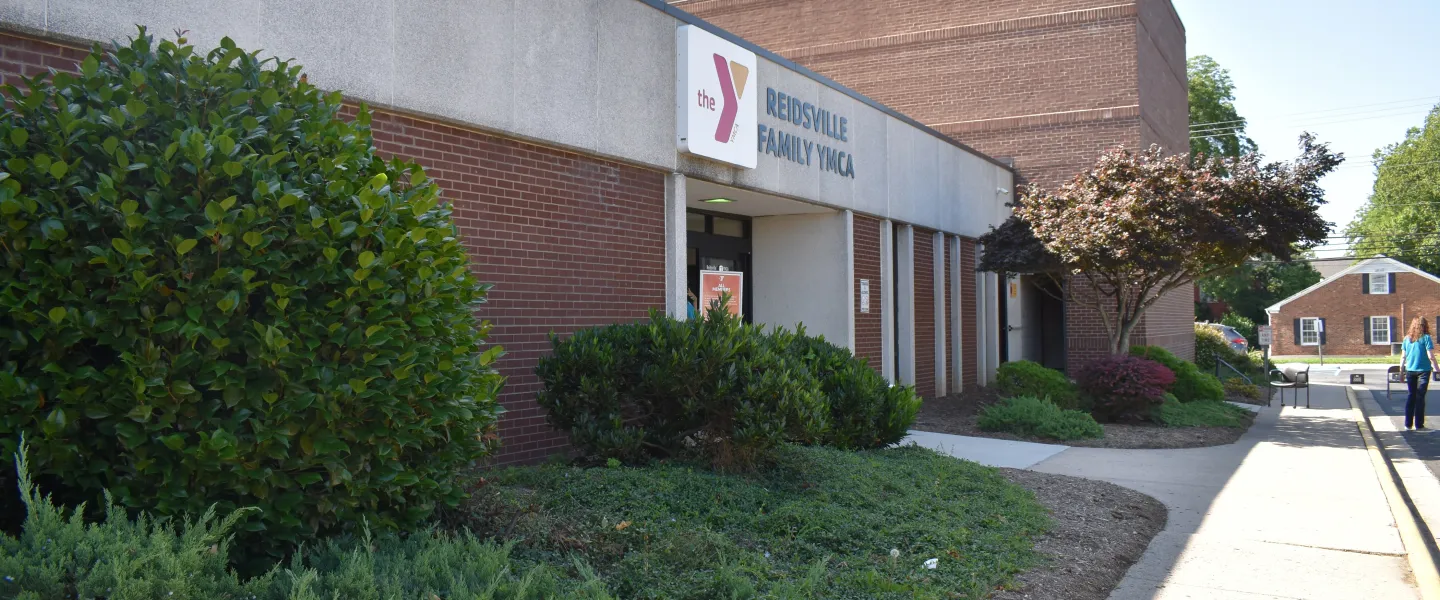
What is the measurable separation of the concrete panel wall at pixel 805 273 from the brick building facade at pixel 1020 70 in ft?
25.1

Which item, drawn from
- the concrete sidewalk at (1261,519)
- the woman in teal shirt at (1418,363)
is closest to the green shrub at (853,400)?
the concrete sidewalk at (1261,519)

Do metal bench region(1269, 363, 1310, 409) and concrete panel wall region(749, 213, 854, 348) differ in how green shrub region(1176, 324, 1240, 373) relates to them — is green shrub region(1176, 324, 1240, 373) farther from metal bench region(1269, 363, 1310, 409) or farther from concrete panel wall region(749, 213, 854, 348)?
concrete panel wall region(749, 213, 854, 348)

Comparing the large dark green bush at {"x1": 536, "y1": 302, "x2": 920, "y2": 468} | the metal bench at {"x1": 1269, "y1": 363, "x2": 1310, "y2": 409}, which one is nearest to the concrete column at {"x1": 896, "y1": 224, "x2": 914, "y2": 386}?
the metal bench at {"x1": 1269, "y1": 363, "x2": 1310, "y2": 409}

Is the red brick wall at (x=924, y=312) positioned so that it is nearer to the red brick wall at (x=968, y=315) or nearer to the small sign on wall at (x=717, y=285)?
the red brick wall at (x=968, y=315)

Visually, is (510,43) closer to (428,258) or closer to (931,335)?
(428,258)

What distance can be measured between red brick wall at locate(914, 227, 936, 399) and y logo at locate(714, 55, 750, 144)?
20.3ft

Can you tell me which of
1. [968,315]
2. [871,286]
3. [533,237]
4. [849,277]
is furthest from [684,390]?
[968,315]

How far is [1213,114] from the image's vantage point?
39938 millimetres

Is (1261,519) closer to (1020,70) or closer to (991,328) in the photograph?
(991,328)

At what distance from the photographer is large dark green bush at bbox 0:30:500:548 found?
3.52m

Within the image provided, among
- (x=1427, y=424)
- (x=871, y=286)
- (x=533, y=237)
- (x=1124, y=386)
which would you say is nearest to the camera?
(x=533, y=237)

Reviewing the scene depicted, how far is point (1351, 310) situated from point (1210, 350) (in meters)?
37.8

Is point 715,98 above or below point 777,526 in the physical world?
above

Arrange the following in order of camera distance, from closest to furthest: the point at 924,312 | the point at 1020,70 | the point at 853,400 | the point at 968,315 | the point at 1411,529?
the point at 1411,529, the point at 853,400, the point at 924,312, the point at 968,315, the point at 1020,70
